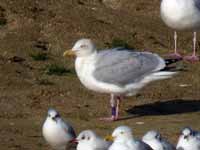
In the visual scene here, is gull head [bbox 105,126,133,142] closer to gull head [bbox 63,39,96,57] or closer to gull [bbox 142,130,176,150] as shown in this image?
gull [bbox 142,130,176,150]

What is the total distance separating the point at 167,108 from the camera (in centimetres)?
1535

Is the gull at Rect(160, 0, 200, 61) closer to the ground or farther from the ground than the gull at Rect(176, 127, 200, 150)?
farther from the ground

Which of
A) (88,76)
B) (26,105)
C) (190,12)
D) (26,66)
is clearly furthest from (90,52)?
(190,12)

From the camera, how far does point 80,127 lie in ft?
45.4

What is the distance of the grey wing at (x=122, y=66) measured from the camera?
47.7 ft

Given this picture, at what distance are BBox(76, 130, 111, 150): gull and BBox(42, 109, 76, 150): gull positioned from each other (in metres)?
0.67

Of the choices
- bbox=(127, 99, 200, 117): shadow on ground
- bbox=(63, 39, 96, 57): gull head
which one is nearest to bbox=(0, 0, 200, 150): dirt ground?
bbox=(127, 99, 200, 117): shadow on ground

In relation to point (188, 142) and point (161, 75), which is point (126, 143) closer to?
point (188, 142)

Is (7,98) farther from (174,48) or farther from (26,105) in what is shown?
(174,48)

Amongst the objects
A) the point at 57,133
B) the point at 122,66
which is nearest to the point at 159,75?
the point at 122,66

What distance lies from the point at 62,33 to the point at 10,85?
10.8ft

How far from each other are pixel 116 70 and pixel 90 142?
10.6 ft

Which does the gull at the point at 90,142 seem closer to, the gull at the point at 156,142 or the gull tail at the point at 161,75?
the gull at the point at 156,142

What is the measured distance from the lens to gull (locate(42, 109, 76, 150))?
40.3 ft
